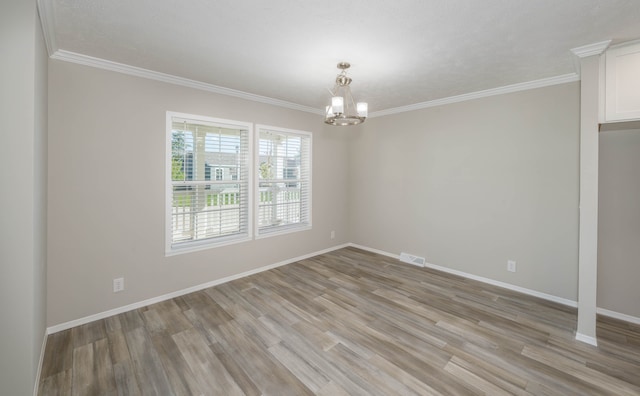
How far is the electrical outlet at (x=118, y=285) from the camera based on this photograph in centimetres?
281

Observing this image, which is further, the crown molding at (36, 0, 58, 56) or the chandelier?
the chandelier

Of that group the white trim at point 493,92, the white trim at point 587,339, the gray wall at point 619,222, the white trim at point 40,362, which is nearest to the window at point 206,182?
the white trim at point 40,362

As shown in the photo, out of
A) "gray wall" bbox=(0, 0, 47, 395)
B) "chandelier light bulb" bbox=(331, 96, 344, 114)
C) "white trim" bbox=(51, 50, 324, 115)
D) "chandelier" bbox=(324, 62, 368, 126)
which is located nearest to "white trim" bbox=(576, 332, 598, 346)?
"chandelier" bbox=(324, 62, 368, 126)

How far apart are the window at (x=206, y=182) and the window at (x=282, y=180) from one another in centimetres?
25

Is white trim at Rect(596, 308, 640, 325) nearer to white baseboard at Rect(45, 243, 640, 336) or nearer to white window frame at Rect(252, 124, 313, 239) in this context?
white baseboard at Rect(45, 243, 640, 336)

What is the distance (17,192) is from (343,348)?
2.52 metres

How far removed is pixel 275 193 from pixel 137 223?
1963 mm

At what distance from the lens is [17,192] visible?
1.57 metres

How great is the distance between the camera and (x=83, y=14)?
1.92 metres

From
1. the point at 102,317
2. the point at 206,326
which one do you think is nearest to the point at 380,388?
→ the point at 206,326

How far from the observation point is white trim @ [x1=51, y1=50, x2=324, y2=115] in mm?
2508

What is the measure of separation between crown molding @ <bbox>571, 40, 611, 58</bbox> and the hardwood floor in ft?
8.46

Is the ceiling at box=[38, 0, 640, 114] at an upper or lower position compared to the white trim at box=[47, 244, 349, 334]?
upper

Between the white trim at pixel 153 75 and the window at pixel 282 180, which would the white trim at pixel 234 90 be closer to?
the white trim at pixel 153 75
